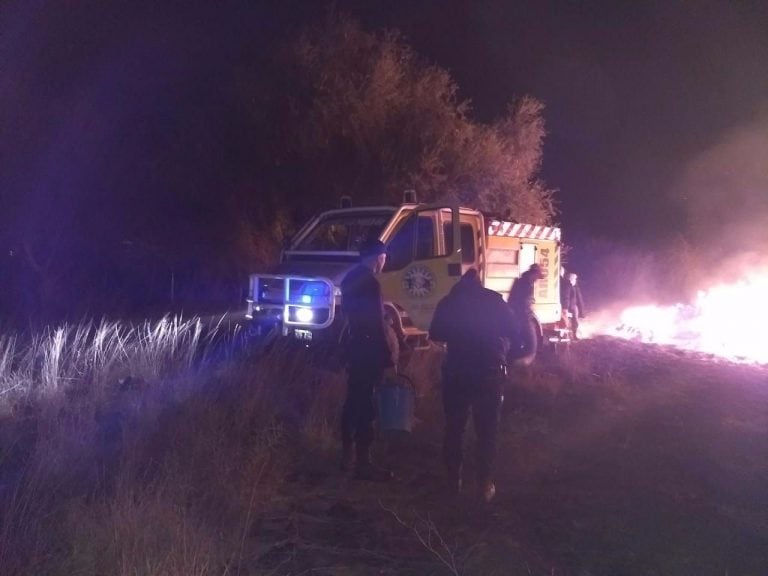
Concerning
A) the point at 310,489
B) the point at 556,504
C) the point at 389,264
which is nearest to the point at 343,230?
the point at 389,264

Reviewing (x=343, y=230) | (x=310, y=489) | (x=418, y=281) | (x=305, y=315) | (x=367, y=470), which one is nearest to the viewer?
(x=310, y=489)

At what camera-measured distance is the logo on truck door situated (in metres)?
9.30

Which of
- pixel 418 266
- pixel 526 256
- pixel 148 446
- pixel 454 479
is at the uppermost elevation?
pixel 526 256

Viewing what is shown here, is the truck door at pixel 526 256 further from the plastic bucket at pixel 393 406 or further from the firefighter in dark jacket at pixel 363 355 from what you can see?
the firefighter in dark jacket at pixel 363 355

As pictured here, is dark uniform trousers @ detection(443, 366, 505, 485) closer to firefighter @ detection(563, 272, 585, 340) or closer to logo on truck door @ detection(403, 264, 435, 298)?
logo on truck door @ detection(403, 264, 435, 298)

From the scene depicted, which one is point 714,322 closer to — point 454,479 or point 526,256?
point 526,256

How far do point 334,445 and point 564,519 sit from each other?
2311mm

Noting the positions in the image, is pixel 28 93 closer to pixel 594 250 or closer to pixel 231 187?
pixel 231 187

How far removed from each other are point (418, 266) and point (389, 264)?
1.24ft

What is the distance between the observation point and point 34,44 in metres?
11.8

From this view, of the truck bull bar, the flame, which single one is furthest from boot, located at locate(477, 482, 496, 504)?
the flame

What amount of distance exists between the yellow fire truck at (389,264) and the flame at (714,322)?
8572 mm

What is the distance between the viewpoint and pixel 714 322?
20453 mm

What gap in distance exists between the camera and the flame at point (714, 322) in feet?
58.1
